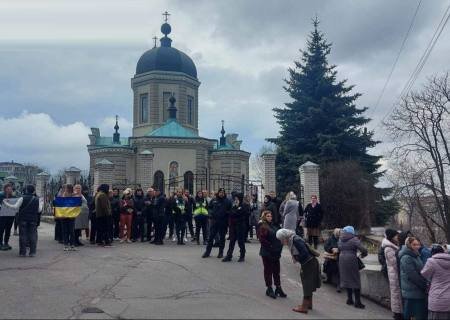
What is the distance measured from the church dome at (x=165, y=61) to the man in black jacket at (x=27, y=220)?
36.9 m

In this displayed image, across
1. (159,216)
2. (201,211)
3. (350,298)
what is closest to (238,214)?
(201,211)

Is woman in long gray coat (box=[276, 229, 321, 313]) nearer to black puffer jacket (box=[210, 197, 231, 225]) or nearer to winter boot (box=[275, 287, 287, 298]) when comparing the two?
winter boot (box=[275, 287, 287, 298])

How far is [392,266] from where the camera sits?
8797 millimetres

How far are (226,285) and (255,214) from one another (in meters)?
7.60

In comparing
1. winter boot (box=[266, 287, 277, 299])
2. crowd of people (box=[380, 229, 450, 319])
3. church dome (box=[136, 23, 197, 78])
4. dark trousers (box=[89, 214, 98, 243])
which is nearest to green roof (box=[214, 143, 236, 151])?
church dome (box=[136, 23, 197, 78])

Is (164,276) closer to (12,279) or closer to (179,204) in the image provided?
(12,279)

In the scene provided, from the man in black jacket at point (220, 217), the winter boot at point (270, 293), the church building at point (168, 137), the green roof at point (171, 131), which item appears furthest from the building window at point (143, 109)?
the winter boot at point (270, 293)

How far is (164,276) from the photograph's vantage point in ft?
32.7

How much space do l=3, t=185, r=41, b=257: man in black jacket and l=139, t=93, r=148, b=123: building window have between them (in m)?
36.4

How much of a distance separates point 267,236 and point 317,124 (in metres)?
20.3

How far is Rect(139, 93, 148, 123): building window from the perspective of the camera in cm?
4791

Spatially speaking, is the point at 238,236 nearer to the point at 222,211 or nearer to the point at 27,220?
the point at 222,211

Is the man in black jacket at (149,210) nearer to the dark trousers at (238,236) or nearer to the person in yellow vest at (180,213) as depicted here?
the person in yellow vest at (180,213)

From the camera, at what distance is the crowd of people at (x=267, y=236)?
324 inches
